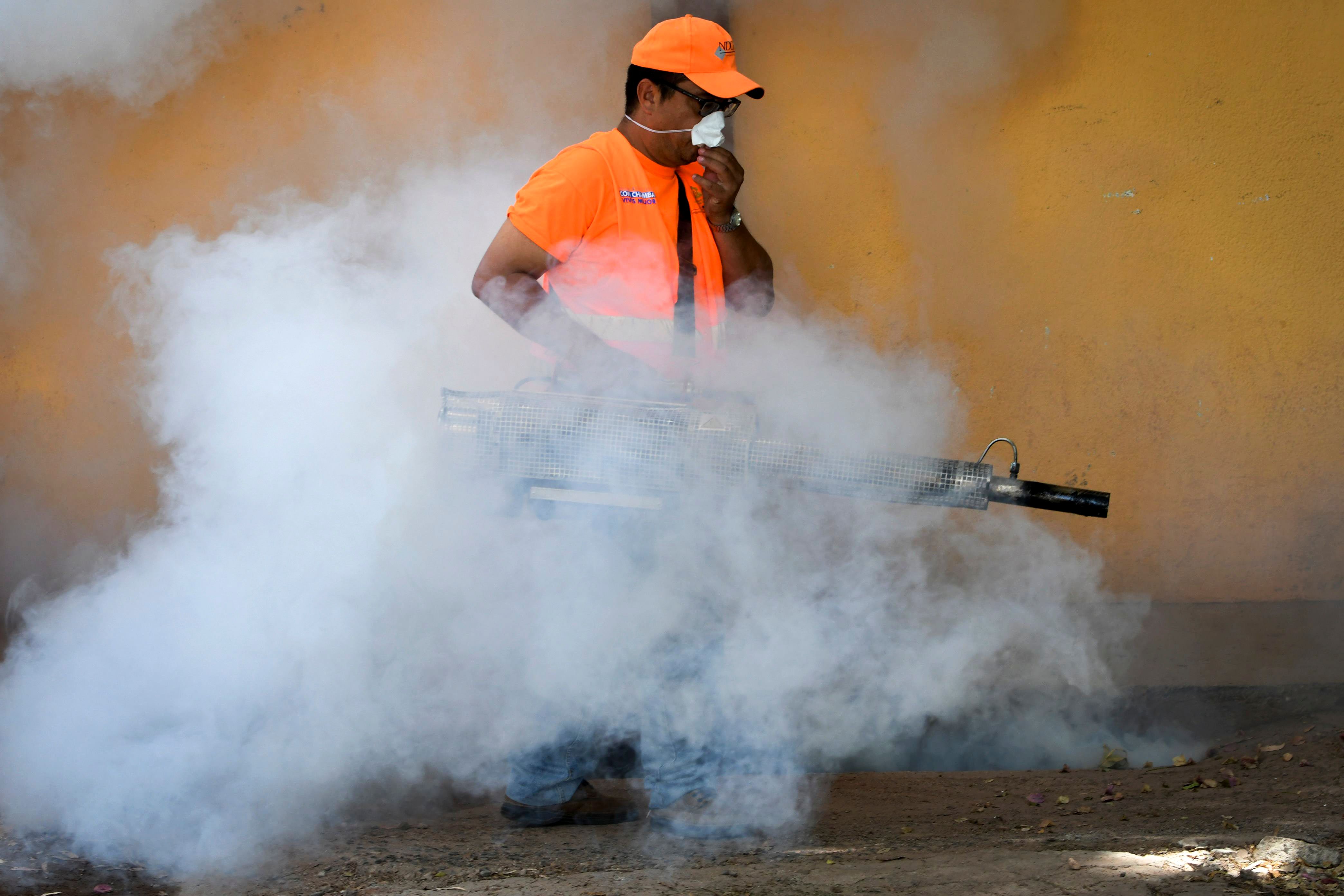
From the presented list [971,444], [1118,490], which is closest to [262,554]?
[971,444]

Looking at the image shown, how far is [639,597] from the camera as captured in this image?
2.80 meters

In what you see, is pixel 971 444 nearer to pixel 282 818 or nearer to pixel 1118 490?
pixel 1118 490

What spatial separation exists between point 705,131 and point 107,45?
9.32ft

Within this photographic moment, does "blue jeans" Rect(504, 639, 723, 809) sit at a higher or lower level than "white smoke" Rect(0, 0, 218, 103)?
lower

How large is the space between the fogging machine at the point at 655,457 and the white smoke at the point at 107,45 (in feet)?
8.07

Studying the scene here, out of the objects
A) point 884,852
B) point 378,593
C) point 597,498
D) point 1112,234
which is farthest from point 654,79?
point 1112,234

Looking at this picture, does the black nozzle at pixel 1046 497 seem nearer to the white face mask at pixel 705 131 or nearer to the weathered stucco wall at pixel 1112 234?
the white face mask at pixel 705 131

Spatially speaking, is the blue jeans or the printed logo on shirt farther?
the blue jeans

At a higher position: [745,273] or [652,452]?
[745,273]

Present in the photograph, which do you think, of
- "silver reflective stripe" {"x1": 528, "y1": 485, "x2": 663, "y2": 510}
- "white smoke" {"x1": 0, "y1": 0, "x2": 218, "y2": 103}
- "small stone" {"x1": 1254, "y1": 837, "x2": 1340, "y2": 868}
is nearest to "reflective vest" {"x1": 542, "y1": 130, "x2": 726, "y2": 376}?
"silver reflective stripe" {"x1": 528, "y1": 485, "x2": 663, "y2": 510}

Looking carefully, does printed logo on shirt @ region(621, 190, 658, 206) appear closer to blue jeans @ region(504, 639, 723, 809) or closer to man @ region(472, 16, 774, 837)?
man @ region(472, 16, 774, 837)

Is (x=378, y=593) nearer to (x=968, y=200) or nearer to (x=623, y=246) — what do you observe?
(x=623, y=246)

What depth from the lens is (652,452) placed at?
8.35 feet

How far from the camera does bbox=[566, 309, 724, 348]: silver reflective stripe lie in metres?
2.63
